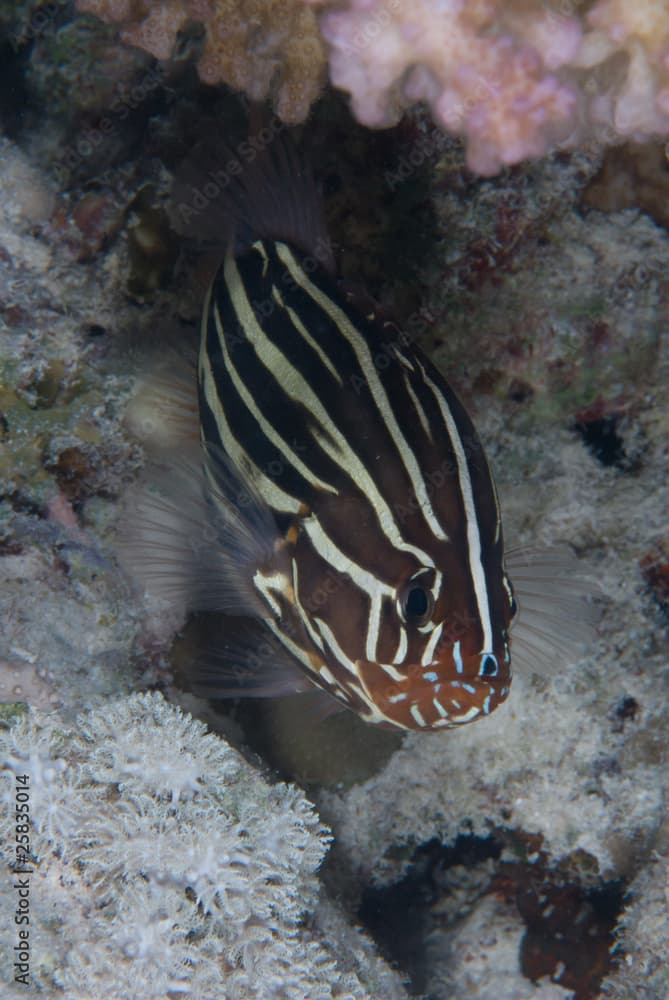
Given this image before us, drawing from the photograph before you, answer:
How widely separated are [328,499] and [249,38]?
154 cm

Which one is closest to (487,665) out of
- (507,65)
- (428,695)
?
(428,695)

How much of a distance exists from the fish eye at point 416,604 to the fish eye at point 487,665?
0.20 meters

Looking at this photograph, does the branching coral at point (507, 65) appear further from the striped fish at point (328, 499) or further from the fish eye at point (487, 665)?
the fish eye at point (487, 665)

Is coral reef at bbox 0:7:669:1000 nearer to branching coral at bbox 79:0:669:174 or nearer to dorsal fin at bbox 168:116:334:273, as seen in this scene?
dorsal fin at bbox 168:116:334:273

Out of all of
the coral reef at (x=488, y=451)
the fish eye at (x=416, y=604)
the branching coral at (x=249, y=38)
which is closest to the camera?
the fish eye at (x=416, y=604)

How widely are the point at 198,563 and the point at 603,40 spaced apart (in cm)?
200

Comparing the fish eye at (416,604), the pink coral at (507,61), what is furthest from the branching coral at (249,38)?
the fish eye at (416,604)

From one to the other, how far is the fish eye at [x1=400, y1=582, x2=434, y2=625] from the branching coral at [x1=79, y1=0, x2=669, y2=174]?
119cm

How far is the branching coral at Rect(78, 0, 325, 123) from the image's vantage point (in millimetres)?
2383

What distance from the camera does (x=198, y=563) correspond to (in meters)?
2.69

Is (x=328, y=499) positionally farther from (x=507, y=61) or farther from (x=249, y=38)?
(x=249, y=38)

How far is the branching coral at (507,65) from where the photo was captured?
192 cm

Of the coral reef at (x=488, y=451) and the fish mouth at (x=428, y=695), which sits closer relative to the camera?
the fish mouth at (x=428, y=695)

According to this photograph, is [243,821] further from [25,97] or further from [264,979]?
[25,97]
